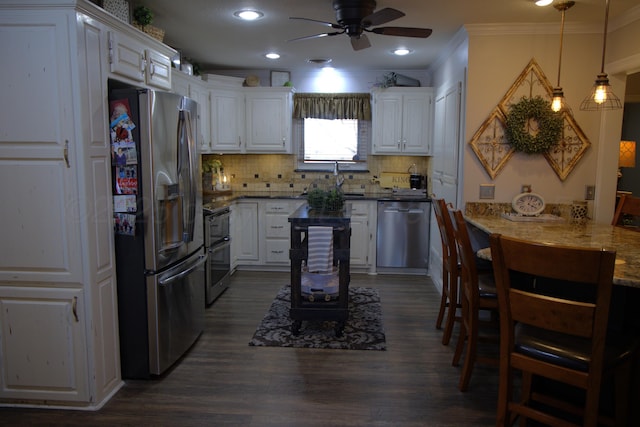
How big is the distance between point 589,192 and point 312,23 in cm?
283

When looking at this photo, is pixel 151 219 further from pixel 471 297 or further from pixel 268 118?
pixel 268 118

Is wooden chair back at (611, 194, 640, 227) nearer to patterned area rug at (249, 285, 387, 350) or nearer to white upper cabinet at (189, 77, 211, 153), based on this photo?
patterned area rug at (249, 285, 387, 350)

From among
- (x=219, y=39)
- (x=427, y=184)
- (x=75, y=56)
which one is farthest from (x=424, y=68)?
(x=75, y=56)

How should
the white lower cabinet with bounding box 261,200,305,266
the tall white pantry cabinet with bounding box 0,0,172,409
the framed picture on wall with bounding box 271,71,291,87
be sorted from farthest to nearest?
the framed picture on wall with bounding box 271,71,291,87
the white lower cabinet with bounding box 261,200,305,266
the tall white pantry cabinet with bounding box 0,0,172,409

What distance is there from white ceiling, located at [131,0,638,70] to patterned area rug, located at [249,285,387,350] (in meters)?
2.56

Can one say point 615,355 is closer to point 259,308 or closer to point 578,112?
point 578,112

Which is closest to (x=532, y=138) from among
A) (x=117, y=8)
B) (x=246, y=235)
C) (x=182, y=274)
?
(x=182, y=274)

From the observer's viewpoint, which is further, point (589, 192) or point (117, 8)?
point (589, 192)

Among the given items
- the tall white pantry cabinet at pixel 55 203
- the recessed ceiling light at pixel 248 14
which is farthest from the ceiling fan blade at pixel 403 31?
the tall white pantry cabinet at pixel 55 203

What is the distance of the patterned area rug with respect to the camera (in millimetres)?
3488

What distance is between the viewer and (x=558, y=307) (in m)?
1.77

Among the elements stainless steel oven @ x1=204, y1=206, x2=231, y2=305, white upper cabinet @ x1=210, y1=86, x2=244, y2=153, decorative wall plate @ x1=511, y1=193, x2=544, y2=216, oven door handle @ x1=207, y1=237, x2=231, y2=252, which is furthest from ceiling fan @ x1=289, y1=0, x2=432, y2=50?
white upper cabinet @ x1=210, y1=86, x2=244, y2=153

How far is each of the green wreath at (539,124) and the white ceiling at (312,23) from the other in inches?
26.9

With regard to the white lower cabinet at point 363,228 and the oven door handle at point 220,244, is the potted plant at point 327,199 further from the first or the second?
the white lower cabinet at point 363,228
